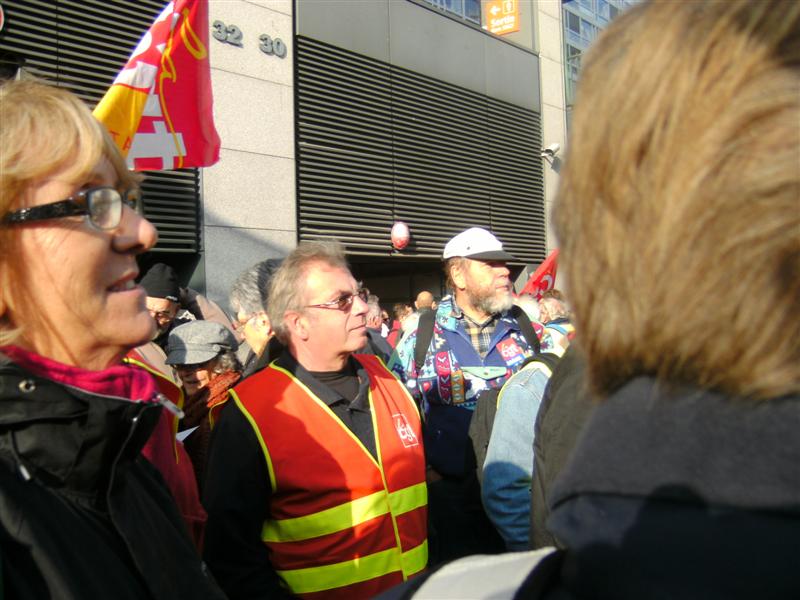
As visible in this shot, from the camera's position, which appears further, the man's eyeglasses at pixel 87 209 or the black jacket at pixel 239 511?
the black jacket at pixel 239 511

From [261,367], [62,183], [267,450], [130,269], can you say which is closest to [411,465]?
[267,450]

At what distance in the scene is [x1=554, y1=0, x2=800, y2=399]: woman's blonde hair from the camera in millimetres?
598

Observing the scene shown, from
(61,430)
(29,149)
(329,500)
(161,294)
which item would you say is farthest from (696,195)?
(161,294)

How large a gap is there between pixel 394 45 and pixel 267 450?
9.25m

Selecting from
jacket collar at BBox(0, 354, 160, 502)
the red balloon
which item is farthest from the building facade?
jacket collar at BBox(0, 354, 160, 502)

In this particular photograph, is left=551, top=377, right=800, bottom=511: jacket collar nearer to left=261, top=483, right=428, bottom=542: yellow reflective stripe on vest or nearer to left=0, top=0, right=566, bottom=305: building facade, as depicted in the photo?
left=261, top=483, right=428, bottom=542: yellow reflective stripe on vest

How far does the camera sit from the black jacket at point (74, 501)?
3.59 feet

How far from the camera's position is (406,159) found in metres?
10.7

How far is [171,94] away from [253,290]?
1211 mm

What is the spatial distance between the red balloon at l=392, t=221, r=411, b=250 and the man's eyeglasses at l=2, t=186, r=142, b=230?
28.8 feet

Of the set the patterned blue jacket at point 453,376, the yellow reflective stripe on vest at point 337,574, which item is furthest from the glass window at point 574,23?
the yellow reflective stripe on vest at point 337,574

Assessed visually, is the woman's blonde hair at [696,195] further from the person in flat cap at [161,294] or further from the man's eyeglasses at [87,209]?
the person in flat cap at [161,294]

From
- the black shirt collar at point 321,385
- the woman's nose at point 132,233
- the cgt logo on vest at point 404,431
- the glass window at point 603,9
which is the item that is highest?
the glass window at point 603,9

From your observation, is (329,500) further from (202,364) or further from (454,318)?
(454,318)
